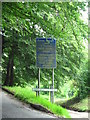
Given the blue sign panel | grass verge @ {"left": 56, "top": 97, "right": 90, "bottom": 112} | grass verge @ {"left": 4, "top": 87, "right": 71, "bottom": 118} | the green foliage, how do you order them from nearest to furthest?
the green foliage, grass verge @ {"left": 4, "top": 87, "right": 71, "bottom": 118}, the blue sign panel, grass verge @ {"left": 56, "top": 97, "right": 90, "bottom": 112}

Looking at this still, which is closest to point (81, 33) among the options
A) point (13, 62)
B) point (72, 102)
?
point (13, 62)

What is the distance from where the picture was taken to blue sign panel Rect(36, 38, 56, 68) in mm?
7664

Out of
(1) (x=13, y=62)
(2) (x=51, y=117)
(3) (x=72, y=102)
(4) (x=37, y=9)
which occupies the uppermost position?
(4) (x=37, y=9)

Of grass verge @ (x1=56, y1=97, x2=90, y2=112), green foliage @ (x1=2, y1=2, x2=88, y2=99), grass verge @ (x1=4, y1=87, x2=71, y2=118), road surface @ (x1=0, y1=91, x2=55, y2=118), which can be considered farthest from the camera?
grass verge @ (x1=56, y1=97, x2=90, y2=112)

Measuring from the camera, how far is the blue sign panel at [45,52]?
7664mm

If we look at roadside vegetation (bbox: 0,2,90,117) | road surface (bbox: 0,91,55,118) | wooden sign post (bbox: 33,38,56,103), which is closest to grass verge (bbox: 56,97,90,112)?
roadside vegetation (bbox: 0,2,90,117)

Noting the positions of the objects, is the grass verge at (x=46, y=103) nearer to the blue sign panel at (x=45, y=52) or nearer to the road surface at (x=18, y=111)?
the road surface at (x=18, y=111)

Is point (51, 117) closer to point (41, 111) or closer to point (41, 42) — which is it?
point (41, 111)

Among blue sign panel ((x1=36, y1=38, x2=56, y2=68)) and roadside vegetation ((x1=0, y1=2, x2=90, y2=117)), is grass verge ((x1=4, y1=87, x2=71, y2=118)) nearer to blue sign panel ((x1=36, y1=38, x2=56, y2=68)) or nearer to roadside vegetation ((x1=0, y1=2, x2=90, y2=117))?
roadside vegetation ((x1=0, y1=2, x2=90, y2=117))

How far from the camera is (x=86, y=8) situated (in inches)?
208

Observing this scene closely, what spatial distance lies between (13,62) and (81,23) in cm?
548

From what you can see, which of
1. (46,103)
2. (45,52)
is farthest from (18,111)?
(45,52)

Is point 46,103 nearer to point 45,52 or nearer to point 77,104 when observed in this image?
point 45,52

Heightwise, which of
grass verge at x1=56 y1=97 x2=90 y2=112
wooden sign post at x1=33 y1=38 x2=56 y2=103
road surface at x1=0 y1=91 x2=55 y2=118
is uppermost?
wooden sign post at x1=33 y1=38 x2=56 y2=103
